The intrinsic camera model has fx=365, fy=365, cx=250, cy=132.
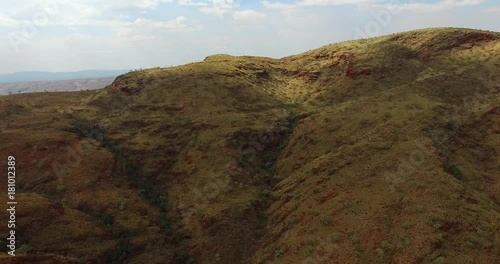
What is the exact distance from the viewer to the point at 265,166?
48969 millimetres

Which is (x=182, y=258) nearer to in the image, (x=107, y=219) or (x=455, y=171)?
(x=107, y=219)

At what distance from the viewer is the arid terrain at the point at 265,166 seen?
31906 millimetres

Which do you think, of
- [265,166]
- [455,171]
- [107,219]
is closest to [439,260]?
[455,171]

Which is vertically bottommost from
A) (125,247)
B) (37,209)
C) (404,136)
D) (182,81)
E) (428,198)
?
(125,247)

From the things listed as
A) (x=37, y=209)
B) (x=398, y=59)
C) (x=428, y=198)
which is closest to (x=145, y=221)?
(x=37, y=209)

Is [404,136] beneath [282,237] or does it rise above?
above

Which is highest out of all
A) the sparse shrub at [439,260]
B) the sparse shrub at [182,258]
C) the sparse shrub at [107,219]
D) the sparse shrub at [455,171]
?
the sparse shrub at [455,171]

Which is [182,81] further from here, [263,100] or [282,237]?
[282,237]

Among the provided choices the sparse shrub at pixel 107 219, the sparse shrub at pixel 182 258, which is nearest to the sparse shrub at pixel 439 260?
the sparse shrub at pixel 182 258

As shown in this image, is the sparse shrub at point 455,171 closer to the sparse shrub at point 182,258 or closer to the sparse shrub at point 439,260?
the sparse shrub at point 439,260

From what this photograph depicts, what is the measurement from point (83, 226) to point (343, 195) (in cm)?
2646

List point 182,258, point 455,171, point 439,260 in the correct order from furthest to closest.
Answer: point 182,258, point 455,171, point 439,260

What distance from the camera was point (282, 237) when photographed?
3516cm

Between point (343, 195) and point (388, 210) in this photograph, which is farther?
point (343, 195)
